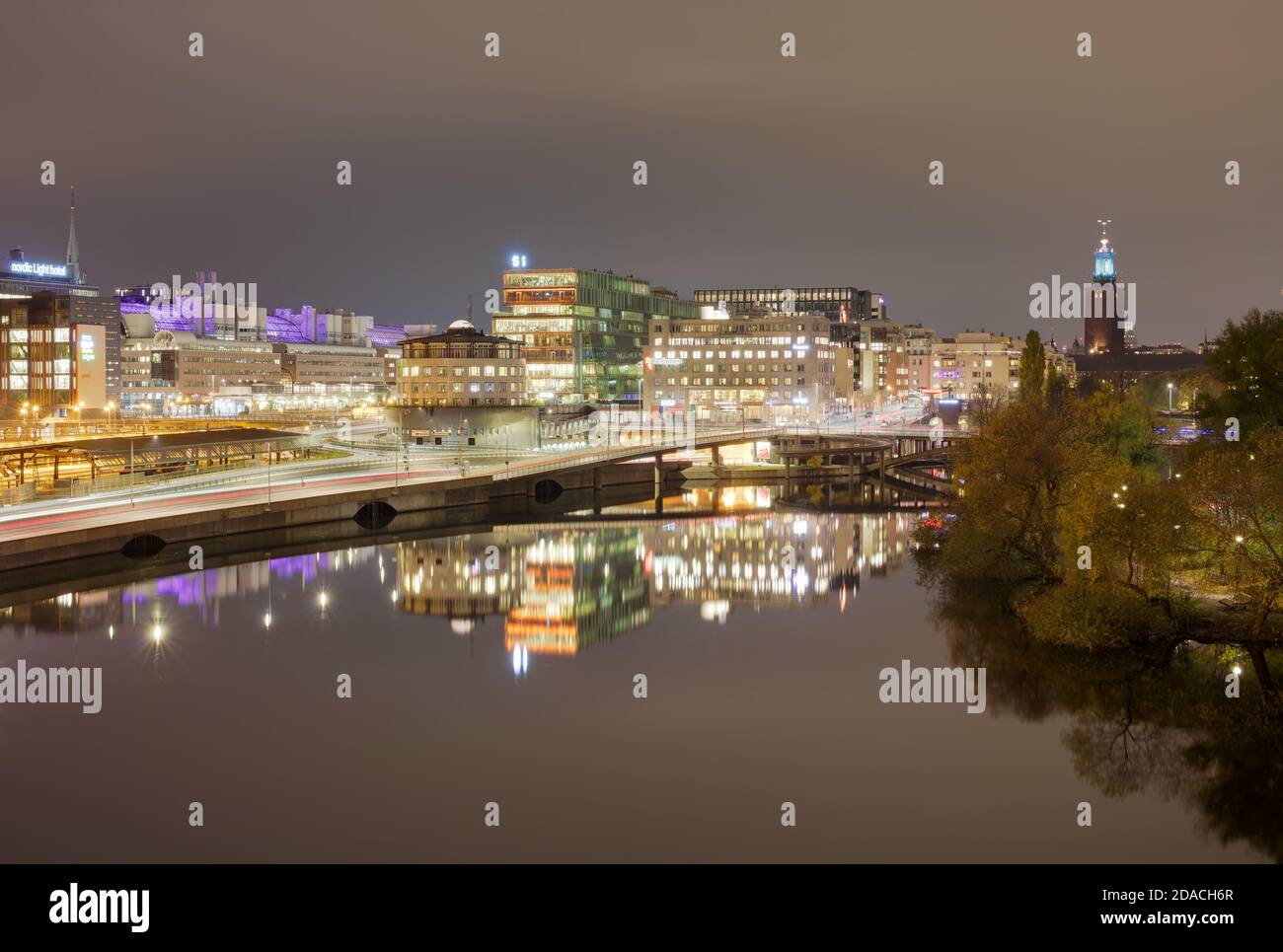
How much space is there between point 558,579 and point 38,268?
147 meters

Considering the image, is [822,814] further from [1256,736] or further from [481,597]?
[481,597]

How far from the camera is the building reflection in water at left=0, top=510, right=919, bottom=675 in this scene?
37.0m

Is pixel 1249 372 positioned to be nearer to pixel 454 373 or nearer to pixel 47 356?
pixel 454 373

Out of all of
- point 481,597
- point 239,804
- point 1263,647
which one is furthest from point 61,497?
point 1263,647

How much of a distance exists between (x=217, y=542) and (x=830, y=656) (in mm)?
28177

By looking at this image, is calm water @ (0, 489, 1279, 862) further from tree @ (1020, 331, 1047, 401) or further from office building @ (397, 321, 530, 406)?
office building @ (397, 321, 530, 406)

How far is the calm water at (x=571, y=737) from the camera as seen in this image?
68.7 feet

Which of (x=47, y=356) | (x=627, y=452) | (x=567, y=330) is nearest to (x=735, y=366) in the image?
(x=567, y=330)

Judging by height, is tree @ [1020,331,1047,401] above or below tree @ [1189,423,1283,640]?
above

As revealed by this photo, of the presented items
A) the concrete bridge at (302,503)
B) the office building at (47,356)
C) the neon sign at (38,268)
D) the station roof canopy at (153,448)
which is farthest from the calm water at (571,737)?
the neon sign at (38,268)

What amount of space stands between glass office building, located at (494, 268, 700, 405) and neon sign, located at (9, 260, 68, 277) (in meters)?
65.5

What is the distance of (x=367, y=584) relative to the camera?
1716 inches

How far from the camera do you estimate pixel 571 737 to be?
1043 inches

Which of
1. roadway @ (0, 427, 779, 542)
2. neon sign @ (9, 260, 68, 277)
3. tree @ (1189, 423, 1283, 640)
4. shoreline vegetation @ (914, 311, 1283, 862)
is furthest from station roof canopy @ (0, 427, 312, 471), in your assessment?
neon sign @ (9, 260, 68, 277)
